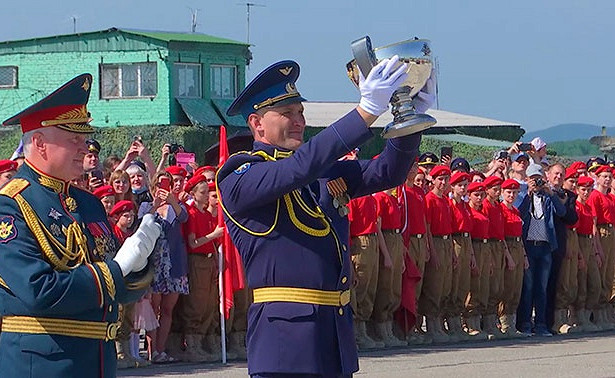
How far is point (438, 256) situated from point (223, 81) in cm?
2855

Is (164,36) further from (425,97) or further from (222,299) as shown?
(425,97)

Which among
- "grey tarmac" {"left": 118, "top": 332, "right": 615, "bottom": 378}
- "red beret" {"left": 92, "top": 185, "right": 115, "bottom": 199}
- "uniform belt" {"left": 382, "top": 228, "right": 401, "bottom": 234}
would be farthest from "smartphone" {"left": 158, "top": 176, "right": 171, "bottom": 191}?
"uniform belt" {"left": 382, "top": 228, "right": 401, "bottom": 234}

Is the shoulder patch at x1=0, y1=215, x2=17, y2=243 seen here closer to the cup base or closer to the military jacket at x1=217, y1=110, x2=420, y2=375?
the military jacket at x1=217, y1=110, x2=420, y2=375

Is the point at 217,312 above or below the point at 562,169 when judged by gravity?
below

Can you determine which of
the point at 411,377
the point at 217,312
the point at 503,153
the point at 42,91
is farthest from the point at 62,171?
the point at 42,91

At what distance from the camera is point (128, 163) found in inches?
532

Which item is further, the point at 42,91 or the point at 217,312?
the point at 42,91

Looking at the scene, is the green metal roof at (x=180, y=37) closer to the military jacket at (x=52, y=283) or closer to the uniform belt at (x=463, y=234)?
the uniform belt at (x=463, y=234)

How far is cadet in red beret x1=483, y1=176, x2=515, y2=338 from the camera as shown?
52.7ft

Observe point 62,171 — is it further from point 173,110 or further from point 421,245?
point 173,110

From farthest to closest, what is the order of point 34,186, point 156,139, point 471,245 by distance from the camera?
1. point 156,139
2. point 471,245
3. point 34,186

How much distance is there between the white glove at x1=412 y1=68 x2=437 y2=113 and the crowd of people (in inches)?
228

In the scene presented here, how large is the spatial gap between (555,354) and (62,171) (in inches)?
370

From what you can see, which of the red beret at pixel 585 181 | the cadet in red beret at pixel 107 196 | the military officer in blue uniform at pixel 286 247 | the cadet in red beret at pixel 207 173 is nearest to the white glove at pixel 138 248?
the military officer in blue uniform at pixel 286 247
